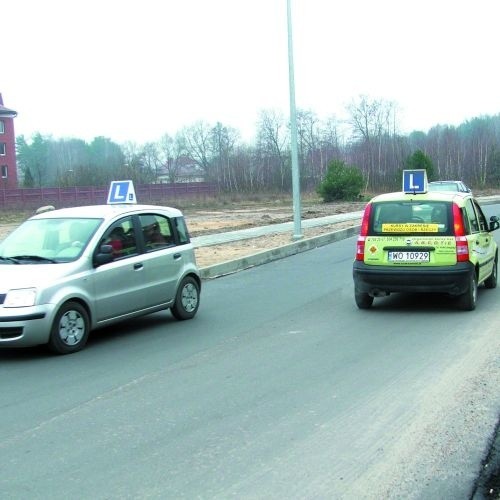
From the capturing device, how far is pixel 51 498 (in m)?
3.93

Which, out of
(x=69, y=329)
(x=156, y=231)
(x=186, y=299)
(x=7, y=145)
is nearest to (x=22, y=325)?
(x=69, y=329)

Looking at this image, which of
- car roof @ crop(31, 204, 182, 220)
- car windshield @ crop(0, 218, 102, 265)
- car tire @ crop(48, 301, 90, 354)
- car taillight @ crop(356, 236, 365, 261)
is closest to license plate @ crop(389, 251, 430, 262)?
car taillight @ crop(356, 236, 365, 261)

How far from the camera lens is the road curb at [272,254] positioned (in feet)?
48.3

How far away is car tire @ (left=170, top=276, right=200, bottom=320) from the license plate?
284cm

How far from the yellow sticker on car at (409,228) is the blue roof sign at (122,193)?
12.1ft

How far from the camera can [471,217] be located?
399 inches

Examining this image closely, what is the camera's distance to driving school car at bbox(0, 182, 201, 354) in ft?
23.9

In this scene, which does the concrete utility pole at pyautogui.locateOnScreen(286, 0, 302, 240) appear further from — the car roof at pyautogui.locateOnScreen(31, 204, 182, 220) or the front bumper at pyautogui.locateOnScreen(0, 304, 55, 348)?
the front bumper at pyautogui.locateOnScreen(0, 304, 55, 348)

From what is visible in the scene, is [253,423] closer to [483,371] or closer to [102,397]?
[102,397]

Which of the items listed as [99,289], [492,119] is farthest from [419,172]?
[492,119]

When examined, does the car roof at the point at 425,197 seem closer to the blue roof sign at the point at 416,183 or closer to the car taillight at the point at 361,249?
the blue roof sign at the point at 416,183

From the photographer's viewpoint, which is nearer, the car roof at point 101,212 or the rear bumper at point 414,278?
the car roof at point 101,212

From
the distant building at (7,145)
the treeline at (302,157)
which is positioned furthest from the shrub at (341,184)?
the distant building at (7,145)

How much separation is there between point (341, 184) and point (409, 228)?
37520 mm
